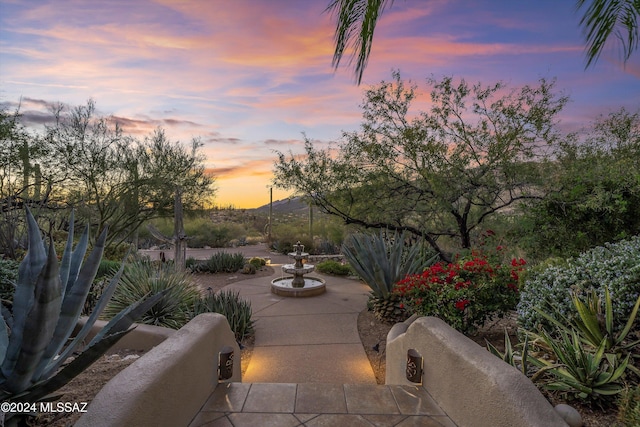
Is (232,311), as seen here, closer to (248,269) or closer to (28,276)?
(28,276)

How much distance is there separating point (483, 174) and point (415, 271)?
3.36 meters

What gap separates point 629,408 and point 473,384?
964 millimetres

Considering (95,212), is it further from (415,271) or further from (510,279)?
(510,279)

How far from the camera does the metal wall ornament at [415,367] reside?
10.3 feet

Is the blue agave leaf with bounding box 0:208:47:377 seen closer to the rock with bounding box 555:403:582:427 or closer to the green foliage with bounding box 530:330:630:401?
the rock with bounding box 555:403:582:427

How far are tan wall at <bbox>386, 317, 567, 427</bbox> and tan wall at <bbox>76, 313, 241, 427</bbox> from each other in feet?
6.59

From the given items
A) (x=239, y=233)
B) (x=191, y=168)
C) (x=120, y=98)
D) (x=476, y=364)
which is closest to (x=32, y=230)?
(x=476, y=364)

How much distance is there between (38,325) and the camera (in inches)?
64.9

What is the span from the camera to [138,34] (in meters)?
6.64

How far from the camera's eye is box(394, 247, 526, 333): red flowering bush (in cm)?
463

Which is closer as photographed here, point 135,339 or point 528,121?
point 135,339

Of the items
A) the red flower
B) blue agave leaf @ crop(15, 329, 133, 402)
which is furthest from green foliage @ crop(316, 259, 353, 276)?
blue agave leaf @ crop(15, 329, 133, 402)

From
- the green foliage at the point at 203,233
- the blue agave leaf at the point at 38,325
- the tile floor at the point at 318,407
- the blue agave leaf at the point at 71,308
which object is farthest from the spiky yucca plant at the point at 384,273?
the green foliage at the point at 203,233

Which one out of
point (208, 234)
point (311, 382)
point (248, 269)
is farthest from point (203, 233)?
point (311, 382)
